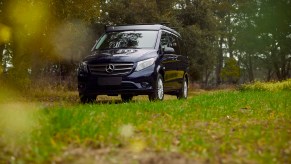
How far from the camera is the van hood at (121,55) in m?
9.83

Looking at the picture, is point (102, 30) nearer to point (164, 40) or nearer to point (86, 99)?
point (164, 40)

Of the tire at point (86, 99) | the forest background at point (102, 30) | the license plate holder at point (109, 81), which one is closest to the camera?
the license plate holder at point (109, 81)

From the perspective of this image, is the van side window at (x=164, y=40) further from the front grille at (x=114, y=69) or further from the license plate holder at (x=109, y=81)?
the license plate holder at (x=109, y=81)

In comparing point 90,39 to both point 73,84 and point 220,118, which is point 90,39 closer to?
point 73,84

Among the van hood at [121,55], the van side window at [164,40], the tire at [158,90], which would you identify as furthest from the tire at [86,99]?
the van side window at [164,40]

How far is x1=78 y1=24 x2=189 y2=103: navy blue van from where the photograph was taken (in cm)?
979

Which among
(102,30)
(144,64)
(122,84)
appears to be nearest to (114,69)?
(122,84)

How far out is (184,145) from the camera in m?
4.36

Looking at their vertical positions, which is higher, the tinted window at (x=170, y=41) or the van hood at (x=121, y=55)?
the tinted window at (x=170, y=41)

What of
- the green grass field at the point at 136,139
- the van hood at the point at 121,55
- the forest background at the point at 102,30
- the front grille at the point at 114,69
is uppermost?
the forest background at the point at 102,30

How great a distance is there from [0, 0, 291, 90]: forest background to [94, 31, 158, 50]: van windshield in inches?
154

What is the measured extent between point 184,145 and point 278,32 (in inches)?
1702

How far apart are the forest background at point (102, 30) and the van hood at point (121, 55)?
15.6ft

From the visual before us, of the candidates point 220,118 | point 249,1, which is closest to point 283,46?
point 249,1
